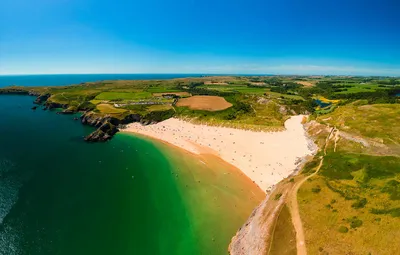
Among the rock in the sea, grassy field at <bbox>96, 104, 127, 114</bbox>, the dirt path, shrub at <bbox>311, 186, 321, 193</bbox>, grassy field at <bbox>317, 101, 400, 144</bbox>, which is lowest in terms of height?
the dirt path

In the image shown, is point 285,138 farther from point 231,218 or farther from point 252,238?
point 252,238

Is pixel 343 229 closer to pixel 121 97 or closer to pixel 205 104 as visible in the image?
pixel 205 104

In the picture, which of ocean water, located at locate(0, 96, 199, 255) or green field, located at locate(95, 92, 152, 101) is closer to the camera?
ocean water, located at locate(0, 96, 199, 255)

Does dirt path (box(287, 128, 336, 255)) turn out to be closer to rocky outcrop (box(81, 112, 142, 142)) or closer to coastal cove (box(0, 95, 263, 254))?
coastal cove (box(0, 95, 263, 254))

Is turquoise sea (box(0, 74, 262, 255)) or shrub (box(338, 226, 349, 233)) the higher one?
shrub (box(338, 226, 349, 233))

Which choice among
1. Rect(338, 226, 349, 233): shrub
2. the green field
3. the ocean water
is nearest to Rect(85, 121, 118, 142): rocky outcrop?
the ocean water

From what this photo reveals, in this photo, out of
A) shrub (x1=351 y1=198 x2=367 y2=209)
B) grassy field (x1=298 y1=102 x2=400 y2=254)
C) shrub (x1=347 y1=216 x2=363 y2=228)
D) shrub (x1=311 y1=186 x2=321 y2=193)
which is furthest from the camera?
shrub (x1=311 y1=186 x2=321 y2=193)

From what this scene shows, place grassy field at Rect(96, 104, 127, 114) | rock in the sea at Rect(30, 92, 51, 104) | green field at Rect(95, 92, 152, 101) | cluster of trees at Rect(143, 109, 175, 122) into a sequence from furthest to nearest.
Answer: rock in the sea at Rect(30, 92, 51, 104), green field at Rect(95, 92, 152, 101), grassy field at Rect(96, 104, 127, 114), cluster of trees at Rect(143, 109, 175, 122)
